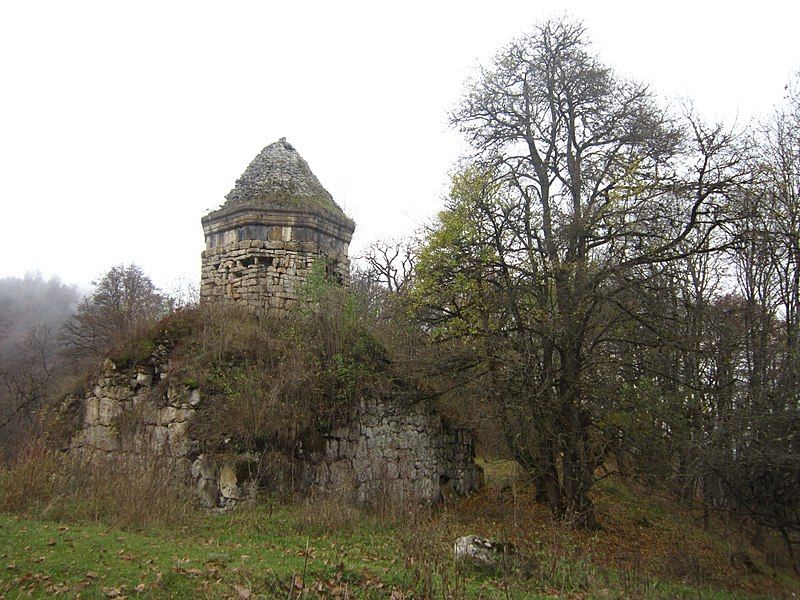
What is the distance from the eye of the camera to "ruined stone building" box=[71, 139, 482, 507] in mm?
10195

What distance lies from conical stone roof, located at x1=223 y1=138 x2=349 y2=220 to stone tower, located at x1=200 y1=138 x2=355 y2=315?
2 centimetres

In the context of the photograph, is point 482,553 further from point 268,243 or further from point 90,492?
point 268,243

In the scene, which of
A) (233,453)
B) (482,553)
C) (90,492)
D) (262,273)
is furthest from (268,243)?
(482,553)

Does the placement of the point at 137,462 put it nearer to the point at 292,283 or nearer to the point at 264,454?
the point at 264,454

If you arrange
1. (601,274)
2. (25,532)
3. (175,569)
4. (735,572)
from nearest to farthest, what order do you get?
1. (175,569)
2. (25,532)
3. (735,572)
4. (601,274)

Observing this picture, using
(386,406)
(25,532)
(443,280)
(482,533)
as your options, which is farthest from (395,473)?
(25,532)

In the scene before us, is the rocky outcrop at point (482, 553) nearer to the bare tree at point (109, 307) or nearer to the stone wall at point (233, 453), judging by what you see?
the stone wall at point (233, 453)

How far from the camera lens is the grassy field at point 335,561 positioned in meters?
5.25

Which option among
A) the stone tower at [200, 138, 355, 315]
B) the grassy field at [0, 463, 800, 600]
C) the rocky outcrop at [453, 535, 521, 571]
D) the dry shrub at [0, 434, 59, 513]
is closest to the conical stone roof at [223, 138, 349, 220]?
the stone tower at [200, 138, 355, 315]

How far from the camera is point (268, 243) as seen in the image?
13281 millimetres

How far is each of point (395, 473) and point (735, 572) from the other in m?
5.55

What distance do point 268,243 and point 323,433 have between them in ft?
15.7

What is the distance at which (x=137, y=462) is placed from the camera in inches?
376

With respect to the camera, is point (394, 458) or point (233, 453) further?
point (394, 458)
